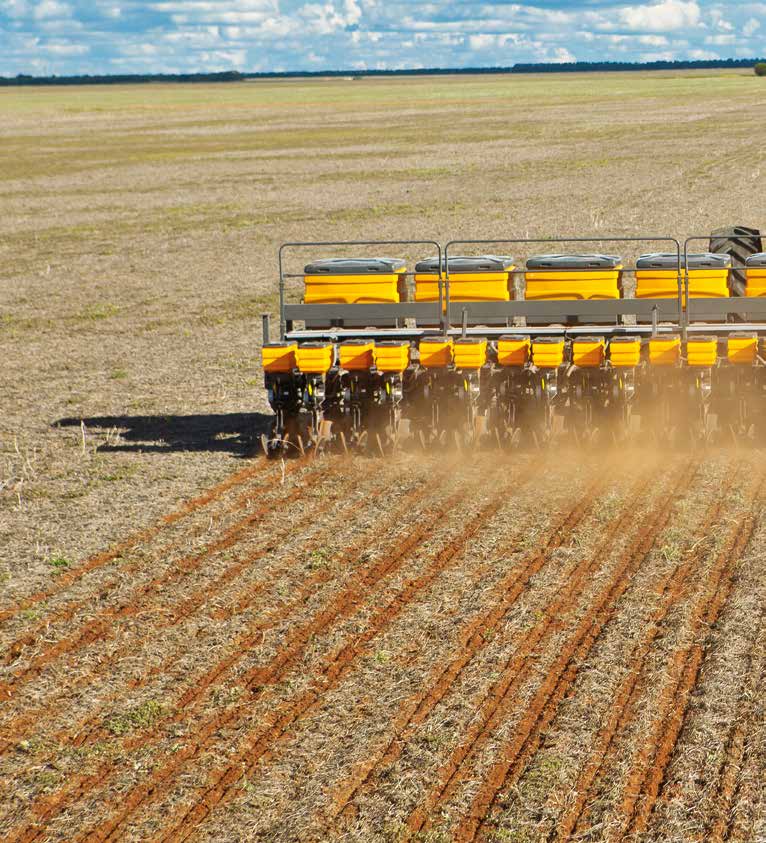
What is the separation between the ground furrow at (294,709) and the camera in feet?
22.8

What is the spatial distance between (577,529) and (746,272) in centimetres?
525

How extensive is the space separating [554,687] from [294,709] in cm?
170

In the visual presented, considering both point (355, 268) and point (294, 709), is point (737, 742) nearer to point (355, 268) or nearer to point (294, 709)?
point (294, 709)

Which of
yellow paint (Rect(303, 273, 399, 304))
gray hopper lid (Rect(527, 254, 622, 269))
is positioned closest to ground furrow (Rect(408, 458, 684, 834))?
gray hopper lid (Rect(527, 254, 622, 269))

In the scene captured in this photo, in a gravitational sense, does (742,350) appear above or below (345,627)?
above

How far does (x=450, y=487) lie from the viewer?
12.6 meters

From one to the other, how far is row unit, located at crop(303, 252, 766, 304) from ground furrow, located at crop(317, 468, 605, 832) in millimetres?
3652

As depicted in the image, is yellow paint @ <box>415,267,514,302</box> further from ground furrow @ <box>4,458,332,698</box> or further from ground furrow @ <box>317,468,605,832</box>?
ground furrow @ <box>317,468,605,832</box>

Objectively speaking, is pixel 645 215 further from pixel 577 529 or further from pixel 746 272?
pixel 577 529

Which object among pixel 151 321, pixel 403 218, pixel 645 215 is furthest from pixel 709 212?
pixel 151 321

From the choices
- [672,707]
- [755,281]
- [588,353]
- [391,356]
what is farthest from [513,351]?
[672,707]

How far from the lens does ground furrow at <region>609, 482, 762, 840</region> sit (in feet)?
22.2

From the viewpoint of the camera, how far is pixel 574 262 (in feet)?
47.9

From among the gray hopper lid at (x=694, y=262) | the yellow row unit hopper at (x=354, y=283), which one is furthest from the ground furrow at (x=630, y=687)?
the yellow row unit hopper at (x=354, y=283)
